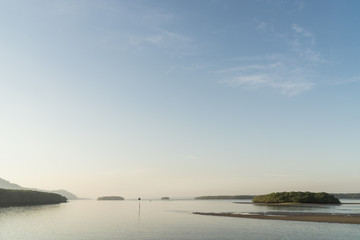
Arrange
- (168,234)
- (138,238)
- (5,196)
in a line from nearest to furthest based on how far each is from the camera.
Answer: (138,238)
(168,234)
(5,196)

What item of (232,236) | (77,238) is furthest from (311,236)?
(77,238)

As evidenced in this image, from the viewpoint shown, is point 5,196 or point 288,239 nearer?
point 288,239

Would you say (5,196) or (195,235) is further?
(5,196)

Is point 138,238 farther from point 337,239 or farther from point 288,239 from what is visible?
point 337,239

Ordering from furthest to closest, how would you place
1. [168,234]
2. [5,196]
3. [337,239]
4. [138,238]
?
[5,196] → [168,234] → [138,238] → [337,239]

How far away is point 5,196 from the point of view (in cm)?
19050

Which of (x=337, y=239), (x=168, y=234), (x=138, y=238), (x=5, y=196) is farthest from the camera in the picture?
(x=5, y=196)

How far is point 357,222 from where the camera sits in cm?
7169

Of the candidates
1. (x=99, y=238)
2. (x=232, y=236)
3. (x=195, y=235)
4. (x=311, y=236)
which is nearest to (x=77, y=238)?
(x=99, y=238)

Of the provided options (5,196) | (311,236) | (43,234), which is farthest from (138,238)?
(5,196)

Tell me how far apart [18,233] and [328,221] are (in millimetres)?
72004

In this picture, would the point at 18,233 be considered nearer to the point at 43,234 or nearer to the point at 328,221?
the point at 43,234

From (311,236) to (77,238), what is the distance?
41349 mm

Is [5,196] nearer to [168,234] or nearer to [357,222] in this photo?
[168,234]
